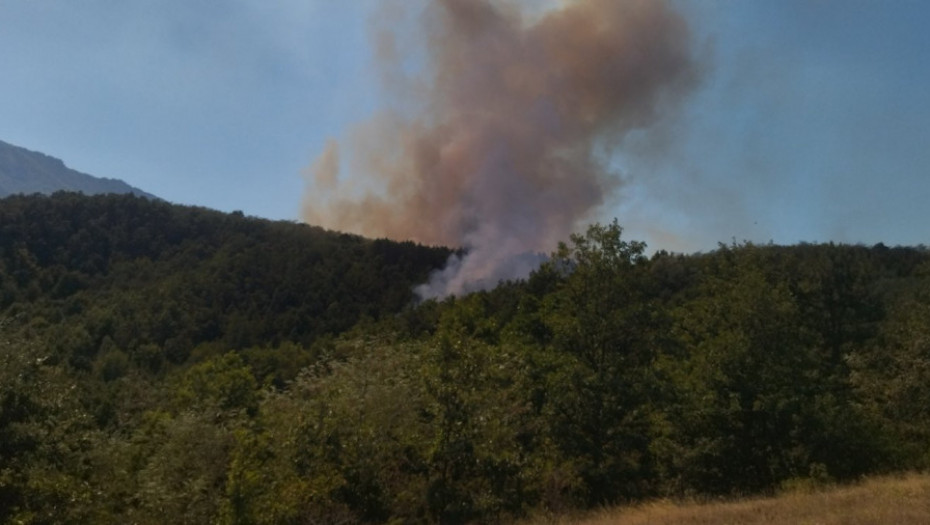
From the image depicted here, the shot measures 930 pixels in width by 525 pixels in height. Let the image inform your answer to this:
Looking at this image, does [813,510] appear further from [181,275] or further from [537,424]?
[181,275]

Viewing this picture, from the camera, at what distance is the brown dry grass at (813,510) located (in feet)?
39.6

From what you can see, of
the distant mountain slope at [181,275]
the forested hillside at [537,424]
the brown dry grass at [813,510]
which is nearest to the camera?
the brown dry grass at [813,510]

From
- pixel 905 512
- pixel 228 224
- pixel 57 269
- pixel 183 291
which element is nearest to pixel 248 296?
pixel 183 291

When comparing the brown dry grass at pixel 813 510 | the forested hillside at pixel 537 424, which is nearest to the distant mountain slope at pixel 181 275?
the forested hillside at pixel 537 424

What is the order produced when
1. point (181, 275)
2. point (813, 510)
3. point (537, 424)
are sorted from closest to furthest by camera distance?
point (813, 510), point (537, 424), point (181, 275)

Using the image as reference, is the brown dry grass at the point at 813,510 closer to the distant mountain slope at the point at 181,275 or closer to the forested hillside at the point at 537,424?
the forested hillside at the point at 537,424

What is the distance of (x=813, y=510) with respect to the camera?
1343 centimetres

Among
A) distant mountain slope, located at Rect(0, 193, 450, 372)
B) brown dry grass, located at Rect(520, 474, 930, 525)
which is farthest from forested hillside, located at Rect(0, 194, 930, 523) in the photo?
distant mountain slope, located at Rect(0, 193, 450, 372)

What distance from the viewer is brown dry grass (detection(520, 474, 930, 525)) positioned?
1207 centimetres

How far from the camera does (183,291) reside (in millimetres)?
134500

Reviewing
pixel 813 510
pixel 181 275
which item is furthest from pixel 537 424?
pixel 181 275

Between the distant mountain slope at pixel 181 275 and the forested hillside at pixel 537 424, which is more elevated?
the distant mountain slope at pixel 181 275

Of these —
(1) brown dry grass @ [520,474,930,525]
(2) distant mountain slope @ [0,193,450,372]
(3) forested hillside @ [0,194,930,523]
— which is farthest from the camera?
(2) distant mountain slope @ [0,193,450,372]

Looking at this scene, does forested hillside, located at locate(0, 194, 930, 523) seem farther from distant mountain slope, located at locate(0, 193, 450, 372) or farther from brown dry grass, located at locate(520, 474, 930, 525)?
distant mountain slope, located at locate(0, 193, 450, 372)
